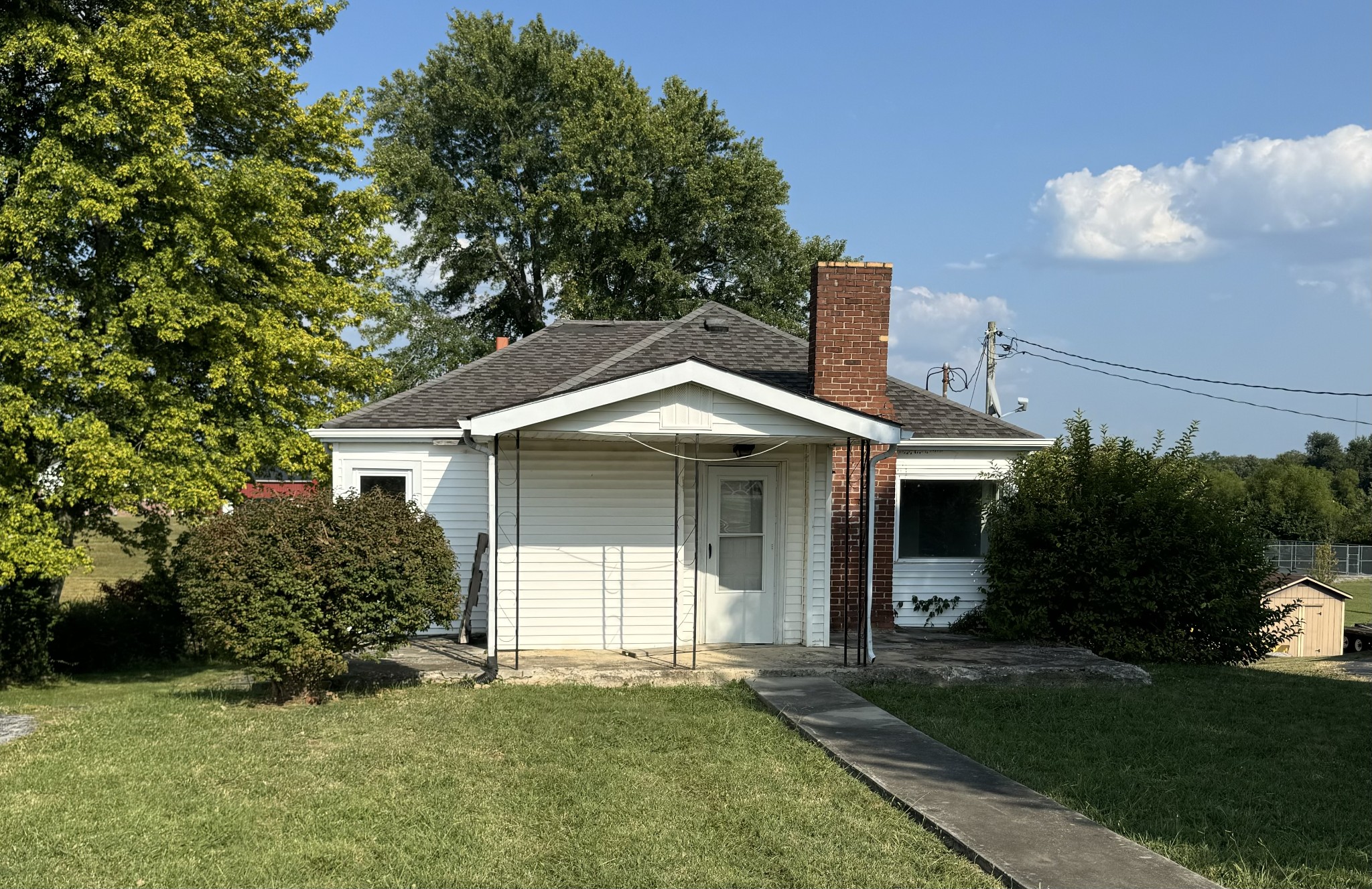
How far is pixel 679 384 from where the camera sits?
1055 cm

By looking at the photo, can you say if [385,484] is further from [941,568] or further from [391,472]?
[941,568]

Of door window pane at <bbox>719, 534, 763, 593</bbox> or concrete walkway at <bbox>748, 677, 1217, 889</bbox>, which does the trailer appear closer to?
door window pane at <bbox>719, 534, 763, 593</bbox>

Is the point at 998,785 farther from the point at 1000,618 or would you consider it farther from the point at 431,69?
the point at 431,69

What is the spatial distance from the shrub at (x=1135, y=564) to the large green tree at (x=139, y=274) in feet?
31.0

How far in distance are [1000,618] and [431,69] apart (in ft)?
85.6

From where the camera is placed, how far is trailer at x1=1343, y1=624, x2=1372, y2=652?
24.0m

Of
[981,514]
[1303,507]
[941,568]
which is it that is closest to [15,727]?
[941,568]

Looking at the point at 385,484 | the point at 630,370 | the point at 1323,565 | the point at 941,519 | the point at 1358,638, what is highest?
the point at 630,370

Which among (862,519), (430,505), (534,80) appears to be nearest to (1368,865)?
(862,519)

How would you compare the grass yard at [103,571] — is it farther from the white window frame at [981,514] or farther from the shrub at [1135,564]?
the shrub at [1135,564]

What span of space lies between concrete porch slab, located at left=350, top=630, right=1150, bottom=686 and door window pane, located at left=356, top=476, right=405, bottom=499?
255 centimetres

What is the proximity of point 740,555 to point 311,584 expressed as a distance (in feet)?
16.5

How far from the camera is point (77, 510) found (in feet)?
44.4

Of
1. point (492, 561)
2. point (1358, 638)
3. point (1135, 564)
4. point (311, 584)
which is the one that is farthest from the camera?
point (1358, 638)
